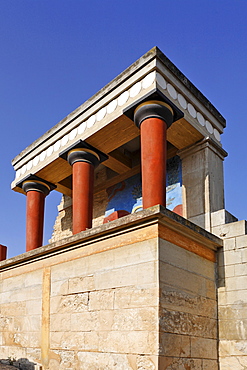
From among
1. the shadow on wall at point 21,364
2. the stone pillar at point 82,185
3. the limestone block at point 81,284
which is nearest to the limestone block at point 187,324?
the limestone block at point 81,284

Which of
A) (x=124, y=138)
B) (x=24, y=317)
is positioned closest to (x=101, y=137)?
(x=124, y=138)

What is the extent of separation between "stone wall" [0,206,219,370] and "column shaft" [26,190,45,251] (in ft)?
10.8

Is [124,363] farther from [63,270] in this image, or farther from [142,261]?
[63,270]

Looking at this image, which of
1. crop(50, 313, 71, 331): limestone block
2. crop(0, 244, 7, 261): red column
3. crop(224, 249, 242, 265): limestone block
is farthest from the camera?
crop(0, 244, 7, 261): red column

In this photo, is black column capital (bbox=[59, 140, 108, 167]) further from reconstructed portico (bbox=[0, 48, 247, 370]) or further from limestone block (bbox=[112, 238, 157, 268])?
limestone block (bbox=[112, 238, 157, 268])

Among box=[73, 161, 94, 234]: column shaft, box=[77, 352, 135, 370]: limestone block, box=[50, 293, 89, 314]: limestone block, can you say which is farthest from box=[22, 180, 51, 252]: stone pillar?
box=[77, 352, 135, 370]: limestone block

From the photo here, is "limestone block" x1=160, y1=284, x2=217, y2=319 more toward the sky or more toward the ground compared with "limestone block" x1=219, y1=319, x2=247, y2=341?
more toward the sky

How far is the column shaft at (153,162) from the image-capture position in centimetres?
764

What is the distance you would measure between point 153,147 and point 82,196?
7.63 ft

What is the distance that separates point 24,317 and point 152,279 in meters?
3.50

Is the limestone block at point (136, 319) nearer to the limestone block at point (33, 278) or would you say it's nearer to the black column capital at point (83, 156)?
the limestone block at point (33, 278)

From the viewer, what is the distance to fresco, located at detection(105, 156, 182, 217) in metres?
9.86

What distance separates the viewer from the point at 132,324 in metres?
5.91

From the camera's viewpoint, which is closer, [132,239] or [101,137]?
[132,239]
